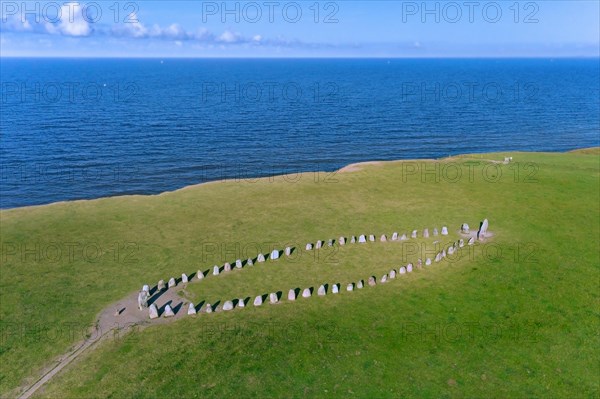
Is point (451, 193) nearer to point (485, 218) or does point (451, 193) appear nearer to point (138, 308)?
point (485, 218)

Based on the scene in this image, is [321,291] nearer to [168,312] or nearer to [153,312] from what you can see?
[168,312]

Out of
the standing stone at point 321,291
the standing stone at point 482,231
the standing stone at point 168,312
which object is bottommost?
the standing stone at point 168,312

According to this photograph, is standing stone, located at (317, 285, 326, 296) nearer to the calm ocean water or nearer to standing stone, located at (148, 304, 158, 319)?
standing stone, located at (148, 304, 158, 319)

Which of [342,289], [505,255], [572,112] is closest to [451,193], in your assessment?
[505,255]

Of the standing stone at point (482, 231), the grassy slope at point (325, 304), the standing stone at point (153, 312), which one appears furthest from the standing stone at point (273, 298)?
the standing stone at point (482, 231)

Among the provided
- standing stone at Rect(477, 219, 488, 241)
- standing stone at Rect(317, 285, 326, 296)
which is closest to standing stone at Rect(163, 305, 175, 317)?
standing stone at Rect(317, 285, 326, 296)

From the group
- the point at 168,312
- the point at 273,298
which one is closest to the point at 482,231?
the point at 273,298

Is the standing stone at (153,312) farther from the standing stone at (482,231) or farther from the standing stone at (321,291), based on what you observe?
the standing stone at (482,231)

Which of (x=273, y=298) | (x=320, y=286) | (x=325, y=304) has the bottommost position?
(x=325, y=304)
